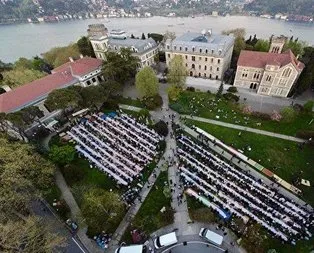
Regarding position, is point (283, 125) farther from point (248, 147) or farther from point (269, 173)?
point (269, 173)

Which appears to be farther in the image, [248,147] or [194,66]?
[194,66]

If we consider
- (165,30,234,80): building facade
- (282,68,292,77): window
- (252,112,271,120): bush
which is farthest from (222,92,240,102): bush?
(282,68,292,77): window

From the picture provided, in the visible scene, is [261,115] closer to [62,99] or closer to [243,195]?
[243,195]

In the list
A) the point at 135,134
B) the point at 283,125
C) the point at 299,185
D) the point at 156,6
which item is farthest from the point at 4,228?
the point at 156,6

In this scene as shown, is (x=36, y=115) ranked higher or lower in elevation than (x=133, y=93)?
higher

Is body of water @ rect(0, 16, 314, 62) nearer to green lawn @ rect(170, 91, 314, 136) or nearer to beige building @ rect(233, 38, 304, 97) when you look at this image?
beige building @ rect(233, 38, 304, 97)
